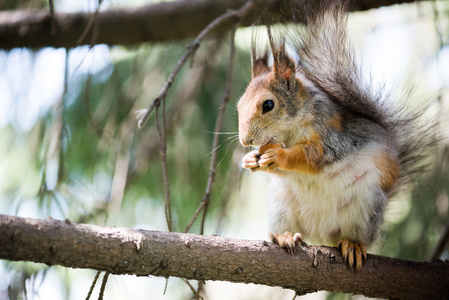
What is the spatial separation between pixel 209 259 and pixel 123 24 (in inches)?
60.4

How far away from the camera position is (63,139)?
2084 mm

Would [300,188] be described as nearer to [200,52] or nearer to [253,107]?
[253,107]

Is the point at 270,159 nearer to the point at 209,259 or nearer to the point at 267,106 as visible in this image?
the point at 267,106

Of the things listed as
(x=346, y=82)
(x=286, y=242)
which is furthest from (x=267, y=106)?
(x=286, y=242)

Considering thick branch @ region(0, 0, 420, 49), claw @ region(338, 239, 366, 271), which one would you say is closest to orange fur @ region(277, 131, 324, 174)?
claw @ region(338, 239, 366, 271)

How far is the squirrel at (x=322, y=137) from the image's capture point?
6.01 ft

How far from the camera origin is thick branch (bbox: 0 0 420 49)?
2498 mm

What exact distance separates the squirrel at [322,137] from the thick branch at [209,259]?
13 cm

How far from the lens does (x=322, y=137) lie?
6.24ft

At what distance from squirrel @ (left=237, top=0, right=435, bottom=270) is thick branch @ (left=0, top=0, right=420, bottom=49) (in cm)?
61

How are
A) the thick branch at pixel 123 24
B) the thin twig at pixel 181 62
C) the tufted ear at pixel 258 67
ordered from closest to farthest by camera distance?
the thin twig at pixel 181 62
the tufted ear at pixel 258 67
the thick branch at pixel 123 24

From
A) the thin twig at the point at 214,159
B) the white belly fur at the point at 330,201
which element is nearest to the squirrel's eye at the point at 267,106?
the thin twig at the point at 214,159

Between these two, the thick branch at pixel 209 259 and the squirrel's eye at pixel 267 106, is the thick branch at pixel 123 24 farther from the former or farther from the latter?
the thick branch at pixel 209 259

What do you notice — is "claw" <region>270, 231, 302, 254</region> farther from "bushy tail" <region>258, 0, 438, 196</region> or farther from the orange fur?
"bushy tail" <region>258, 0, 438, 196</region>
